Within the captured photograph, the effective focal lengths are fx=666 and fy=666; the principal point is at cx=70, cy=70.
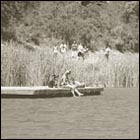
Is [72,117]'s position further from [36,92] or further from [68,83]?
[68,83]

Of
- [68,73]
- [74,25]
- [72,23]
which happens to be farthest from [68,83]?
[74,25]

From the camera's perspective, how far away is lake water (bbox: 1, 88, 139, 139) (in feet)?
35.1

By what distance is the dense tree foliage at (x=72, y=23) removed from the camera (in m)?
37.8

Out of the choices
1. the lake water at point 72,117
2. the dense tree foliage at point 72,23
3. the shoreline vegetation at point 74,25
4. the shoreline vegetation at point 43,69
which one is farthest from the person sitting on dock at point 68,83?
the dense tree foliage at point 72,23

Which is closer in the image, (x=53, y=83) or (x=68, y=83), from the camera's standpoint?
(x=68, y=83)

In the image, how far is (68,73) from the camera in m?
20.2

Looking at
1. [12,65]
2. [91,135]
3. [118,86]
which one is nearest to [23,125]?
[91,135]

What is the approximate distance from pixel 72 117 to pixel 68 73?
21.5 ft

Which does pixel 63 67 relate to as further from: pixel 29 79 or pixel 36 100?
pixel 36 100

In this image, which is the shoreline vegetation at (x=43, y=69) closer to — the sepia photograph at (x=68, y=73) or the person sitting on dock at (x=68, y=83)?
the sepia photograph at (x=68, y=73)

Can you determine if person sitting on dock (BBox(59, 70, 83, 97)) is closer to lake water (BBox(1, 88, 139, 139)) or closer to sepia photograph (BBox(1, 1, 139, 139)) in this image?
sepia photograph (BBox(1, 1, 139, 139))

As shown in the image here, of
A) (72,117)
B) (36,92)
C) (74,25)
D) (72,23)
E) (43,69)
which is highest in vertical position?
(72,23)

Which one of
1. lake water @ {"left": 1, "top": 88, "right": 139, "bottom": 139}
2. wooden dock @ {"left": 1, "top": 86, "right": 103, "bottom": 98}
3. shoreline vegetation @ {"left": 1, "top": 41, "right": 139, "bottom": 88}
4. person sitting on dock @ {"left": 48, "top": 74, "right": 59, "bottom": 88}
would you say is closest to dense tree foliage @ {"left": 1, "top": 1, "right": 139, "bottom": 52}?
shoreline vegetation @ {"left": 1, "top": 41, "right": 139, "bottom": 88}

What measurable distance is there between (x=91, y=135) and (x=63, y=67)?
11.3m
